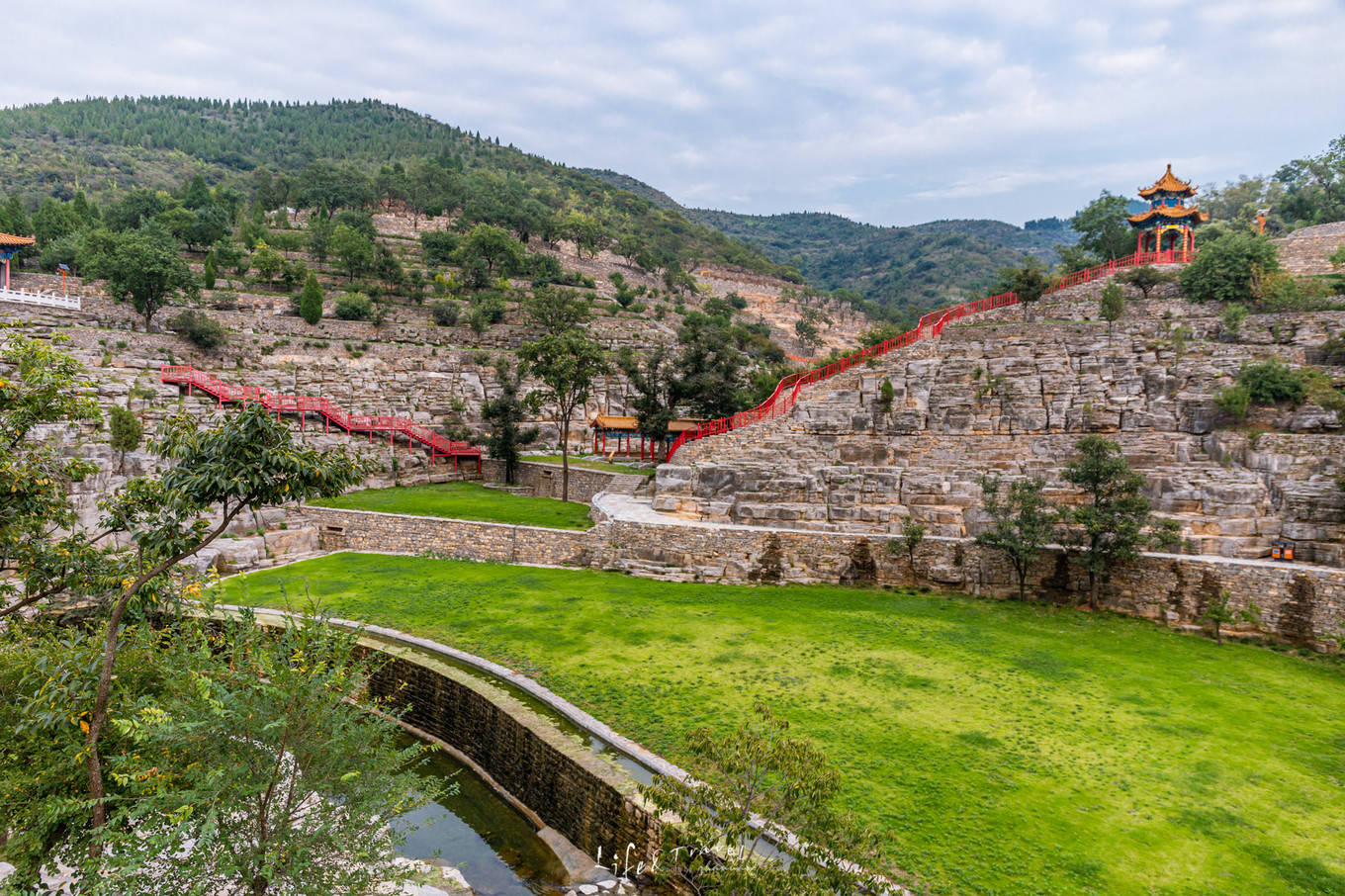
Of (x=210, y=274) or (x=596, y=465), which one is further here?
(x=210, y=274)

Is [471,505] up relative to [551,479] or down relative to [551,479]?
down

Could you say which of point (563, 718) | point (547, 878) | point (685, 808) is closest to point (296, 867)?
point (685, 808)

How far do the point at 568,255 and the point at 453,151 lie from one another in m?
54.2

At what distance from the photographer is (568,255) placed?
239ft

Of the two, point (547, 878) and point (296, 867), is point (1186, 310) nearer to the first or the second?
point (547, 878)

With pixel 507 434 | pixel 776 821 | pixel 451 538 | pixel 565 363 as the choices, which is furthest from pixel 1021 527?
pixel 507 434

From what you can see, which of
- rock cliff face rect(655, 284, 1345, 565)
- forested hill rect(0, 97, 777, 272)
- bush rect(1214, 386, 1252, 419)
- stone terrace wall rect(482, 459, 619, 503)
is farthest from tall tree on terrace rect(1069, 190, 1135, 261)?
forested hill rect(0, 97, 777, 272)

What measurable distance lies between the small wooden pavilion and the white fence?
84.7 feet

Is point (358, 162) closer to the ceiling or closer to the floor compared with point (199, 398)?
closer to the ceiling

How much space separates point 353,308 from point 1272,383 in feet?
146

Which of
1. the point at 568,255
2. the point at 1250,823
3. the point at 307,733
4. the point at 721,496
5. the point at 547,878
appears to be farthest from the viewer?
the point at 568,255

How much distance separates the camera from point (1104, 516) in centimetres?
1658

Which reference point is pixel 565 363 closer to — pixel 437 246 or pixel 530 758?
pixel 530 758

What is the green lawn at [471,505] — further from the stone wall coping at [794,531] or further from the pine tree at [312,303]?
the pine tree at [312,303]
